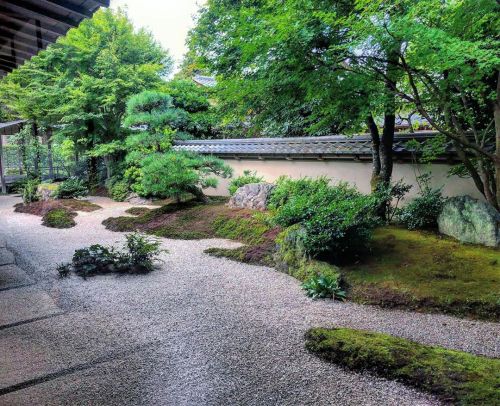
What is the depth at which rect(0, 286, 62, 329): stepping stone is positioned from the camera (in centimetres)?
454

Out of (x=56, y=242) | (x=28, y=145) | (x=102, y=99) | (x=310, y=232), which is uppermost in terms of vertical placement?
(x=102, y=99)

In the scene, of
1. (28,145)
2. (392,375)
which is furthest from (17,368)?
(28,145)

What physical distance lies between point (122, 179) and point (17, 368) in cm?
1234

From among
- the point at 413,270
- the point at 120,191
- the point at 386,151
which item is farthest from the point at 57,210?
the point at 413,270

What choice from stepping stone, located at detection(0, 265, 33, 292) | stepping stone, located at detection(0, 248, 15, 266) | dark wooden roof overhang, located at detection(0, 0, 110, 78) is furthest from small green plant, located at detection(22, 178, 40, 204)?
dark wooden roof overhang, located at detection(0, 0, 110, 78)

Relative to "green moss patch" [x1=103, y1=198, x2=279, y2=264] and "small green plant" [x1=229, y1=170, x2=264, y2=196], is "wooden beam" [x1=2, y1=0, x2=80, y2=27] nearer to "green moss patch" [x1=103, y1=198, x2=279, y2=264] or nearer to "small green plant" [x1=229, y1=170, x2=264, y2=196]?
"green moss patch" [x1=103, y1=198, x2=279, y2=264]

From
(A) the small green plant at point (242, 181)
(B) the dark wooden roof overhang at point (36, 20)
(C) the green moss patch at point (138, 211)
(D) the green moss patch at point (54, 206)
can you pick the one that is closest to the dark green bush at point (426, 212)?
(A) the small green plant at point (242, 181)

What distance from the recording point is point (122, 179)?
15031mm

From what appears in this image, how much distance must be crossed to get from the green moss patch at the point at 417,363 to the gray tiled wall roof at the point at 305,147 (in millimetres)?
5000

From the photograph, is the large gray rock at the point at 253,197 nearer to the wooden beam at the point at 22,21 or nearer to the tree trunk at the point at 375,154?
the tree trunk at the point at 375,154

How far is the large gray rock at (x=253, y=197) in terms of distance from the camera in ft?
30.8

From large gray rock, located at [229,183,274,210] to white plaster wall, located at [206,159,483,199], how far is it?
1.46 m

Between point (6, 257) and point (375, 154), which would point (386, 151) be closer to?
point (375, 154)

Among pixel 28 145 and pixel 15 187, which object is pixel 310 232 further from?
pixel 15 187
